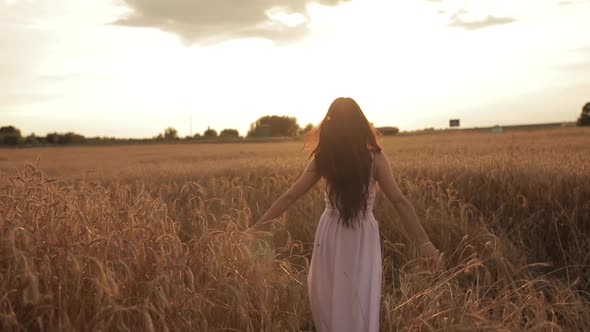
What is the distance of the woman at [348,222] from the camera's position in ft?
11.1

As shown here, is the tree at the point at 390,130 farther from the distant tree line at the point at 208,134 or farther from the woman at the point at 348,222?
the woman at the point at 348,222

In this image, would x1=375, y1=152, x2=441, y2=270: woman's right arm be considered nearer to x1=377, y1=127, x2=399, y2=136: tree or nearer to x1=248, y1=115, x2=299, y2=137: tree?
x1=377, y1=127, x2=399, y2=136: tree

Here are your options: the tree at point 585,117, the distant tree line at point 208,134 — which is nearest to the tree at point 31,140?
the distant tree line at point 208,134

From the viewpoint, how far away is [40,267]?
2.86 metres

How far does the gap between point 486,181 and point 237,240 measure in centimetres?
479

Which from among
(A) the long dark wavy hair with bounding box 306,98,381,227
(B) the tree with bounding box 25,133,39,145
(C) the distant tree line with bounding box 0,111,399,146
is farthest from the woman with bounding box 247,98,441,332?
(B) the tree with bounding box 25,133,39,145

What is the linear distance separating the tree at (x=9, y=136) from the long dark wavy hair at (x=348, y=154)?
44.5m

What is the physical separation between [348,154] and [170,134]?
171 ft

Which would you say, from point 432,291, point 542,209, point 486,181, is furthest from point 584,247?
point 432,291

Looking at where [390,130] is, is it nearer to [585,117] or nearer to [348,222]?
[585,117]

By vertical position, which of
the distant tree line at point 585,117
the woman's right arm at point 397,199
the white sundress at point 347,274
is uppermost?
the distant tree line at point 585,117

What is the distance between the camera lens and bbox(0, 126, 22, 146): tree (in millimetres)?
42688

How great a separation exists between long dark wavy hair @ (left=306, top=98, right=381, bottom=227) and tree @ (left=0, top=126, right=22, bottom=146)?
146 feet

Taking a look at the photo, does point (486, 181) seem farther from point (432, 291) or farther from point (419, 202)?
point (432, 291)
